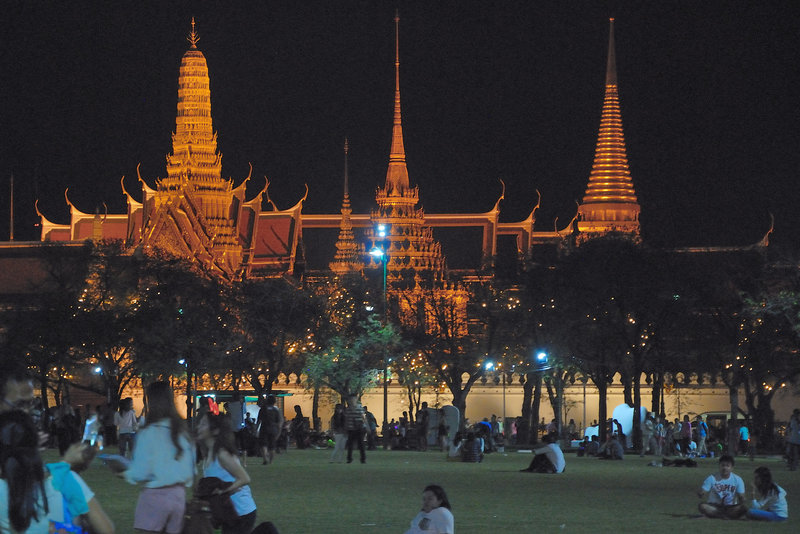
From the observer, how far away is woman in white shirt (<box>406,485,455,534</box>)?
1391 centimetres

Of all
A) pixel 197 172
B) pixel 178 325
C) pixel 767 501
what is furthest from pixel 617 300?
pixel 197 172

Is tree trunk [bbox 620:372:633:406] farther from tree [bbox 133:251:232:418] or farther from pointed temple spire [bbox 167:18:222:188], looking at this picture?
pointed temple spire [bbox 167:18:222:188]

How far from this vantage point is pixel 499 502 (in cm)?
2297

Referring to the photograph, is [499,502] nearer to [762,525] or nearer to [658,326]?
[762,525]

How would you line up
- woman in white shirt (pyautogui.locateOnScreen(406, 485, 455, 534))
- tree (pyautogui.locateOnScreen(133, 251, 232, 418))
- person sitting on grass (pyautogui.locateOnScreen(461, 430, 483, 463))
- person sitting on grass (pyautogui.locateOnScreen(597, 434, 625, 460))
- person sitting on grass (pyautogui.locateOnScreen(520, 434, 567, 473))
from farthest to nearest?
tree (pyautogui.locateOnScreen(133, 251, 232, 418)) → person sitting on grass (pyautogui.locateOnScreen(597, 434, 625, 460)) → person sitting on grass (pyautogui.locateOnScreen(461, 430, 483, 463)) → person sitting on grass (pyautogui.locateOnScreen(520, 434, 567, 473)) → woman in white shirt (pyautogui.locateOnScreen(406, 485, 455, 534))

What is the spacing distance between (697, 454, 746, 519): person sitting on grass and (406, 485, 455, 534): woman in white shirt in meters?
7.02

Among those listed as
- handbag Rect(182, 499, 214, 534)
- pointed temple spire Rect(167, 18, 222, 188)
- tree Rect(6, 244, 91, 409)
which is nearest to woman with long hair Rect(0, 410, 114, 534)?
handbag Rect(182, 499, 214, 534)

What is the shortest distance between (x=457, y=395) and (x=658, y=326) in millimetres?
9907

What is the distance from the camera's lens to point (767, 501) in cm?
2016

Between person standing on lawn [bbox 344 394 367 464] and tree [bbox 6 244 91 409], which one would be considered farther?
tree [bbox 6 244 91 409]

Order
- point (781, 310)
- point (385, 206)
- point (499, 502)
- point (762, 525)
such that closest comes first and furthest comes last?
point (762, 525) → point (499, 502) → point (781, 310) → point (385, 206)

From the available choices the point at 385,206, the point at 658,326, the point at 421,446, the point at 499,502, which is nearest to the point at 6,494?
the point at 499,502

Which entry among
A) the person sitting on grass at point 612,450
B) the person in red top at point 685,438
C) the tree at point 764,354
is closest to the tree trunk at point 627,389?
the tree at point 764,354

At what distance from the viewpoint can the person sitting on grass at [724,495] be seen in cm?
2022
